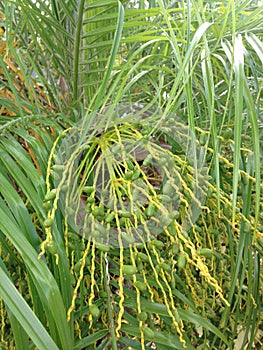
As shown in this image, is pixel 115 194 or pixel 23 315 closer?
pixel 23 315

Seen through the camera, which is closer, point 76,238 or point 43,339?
point 43,339

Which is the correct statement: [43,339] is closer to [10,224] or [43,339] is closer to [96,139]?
[10,224]

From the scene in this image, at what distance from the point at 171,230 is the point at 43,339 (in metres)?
0.16

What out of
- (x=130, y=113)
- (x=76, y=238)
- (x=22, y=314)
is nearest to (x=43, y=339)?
(x=22, y=314)

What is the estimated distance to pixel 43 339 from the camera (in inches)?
14.2

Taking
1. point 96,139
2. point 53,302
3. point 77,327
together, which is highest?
point 96,139

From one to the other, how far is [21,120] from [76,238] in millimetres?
200

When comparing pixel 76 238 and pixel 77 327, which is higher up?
pixel 76 238

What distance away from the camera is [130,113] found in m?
0.60

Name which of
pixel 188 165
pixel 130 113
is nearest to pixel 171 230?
pixel 188 165

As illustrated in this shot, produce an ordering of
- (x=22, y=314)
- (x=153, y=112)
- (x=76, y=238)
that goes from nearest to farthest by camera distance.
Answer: (x=22, y=314), (x=76, y=238), (x=153, y=112)

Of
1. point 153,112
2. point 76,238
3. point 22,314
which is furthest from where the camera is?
point 153,112

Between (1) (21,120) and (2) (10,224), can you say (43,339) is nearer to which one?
(2) (10,224)

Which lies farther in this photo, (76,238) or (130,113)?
(130,113)
